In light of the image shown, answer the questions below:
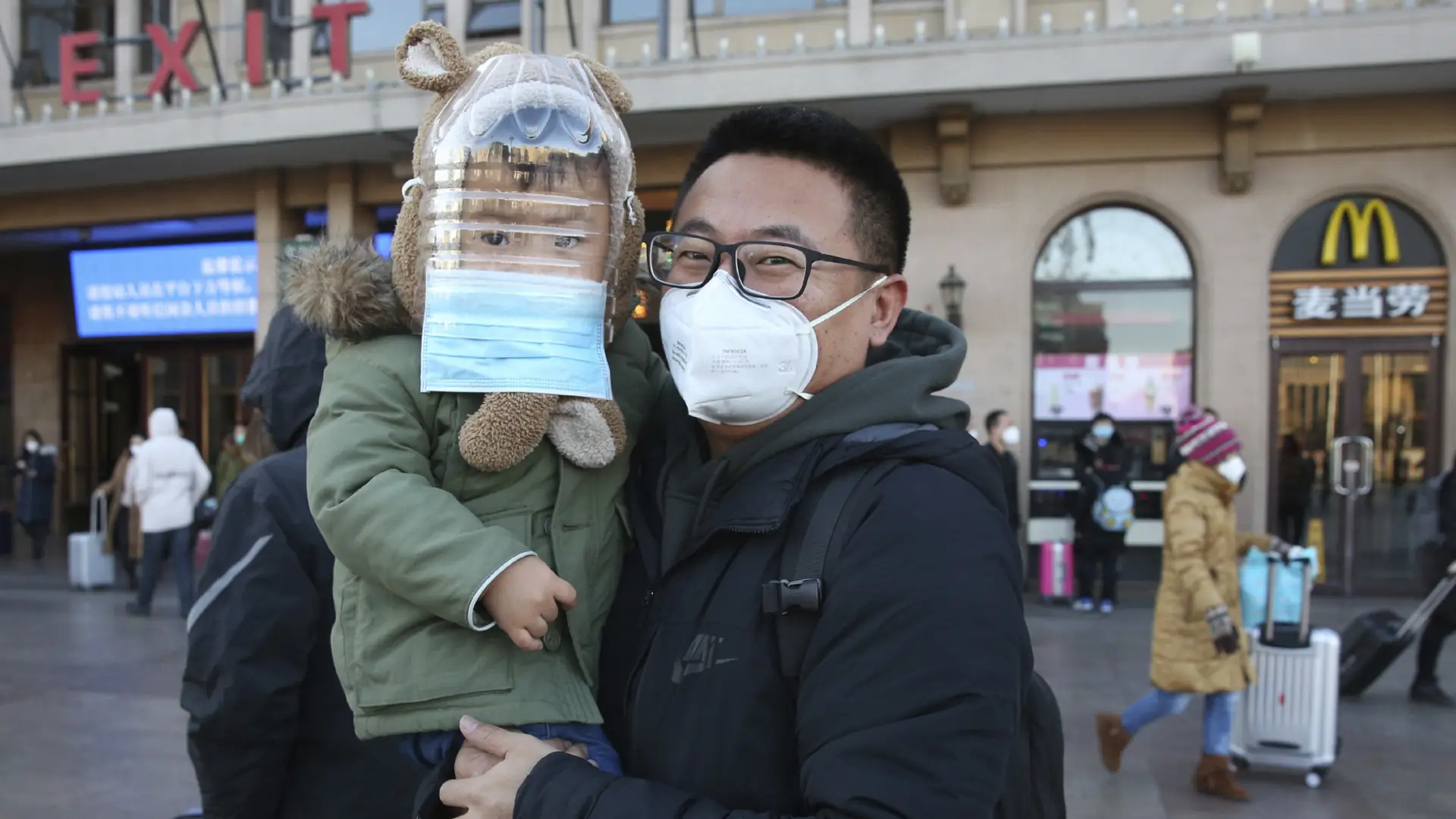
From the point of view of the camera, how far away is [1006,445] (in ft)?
35.3

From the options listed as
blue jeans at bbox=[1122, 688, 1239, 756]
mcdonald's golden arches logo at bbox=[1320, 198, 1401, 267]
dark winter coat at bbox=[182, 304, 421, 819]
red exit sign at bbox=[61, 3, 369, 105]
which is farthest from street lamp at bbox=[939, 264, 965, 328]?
dark winter coat at bbox=[182, 304, 421, 819]

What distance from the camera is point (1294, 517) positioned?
10.7m

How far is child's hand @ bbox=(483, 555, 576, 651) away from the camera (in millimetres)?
1327

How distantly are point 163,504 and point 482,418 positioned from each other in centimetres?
974

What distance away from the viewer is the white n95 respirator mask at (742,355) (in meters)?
1.47

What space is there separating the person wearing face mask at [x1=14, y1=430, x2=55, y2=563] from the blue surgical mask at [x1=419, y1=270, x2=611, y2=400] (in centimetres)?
1551

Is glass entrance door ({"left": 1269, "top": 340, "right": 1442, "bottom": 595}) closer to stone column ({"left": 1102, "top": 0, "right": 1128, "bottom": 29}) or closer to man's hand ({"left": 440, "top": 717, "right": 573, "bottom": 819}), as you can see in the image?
stone column ({"left": 1102, "top": 0, "right": 1128, "bottom": 29})

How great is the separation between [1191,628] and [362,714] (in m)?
4.74

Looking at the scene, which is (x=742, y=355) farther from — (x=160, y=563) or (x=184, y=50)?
(x=184, y=50)

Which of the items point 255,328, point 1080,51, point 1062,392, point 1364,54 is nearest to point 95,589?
point 255,328

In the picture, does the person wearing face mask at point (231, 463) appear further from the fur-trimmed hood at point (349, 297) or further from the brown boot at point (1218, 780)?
the fur-trimmed hood at point (349, 297)

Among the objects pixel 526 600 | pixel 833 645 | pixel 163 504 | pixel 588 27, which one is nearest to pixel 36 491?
pixel 163 504

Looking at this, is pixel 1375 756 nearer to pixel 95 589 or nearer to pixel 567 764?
pixel 567 764

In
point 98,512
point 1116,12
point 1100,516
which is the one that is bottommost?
point 98,512
